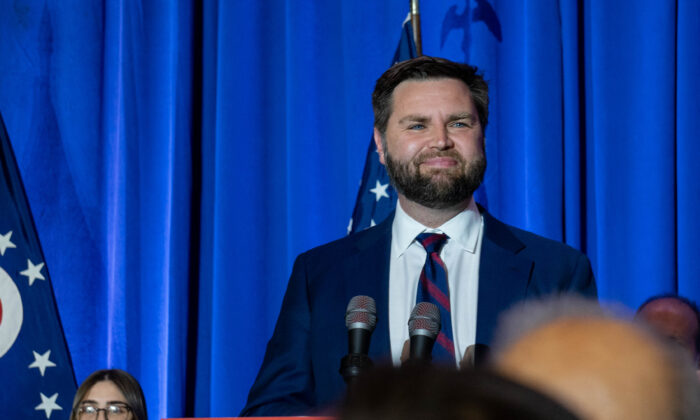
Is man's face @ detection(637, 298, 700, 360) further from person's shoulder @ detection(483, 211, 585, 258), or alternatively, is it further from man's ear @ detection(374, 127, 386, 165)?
man's ear @ detection(374, 127, 386, 165)

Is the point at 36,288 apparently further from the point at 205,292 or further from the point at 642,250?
the point at 642,250

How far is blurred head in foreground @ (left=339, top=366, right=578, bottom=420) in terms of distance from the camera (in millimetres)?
321

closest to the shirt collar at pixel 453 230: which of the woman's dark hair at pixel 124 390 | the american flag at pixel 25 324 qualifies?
the woman's dark hair at pixel 124 390

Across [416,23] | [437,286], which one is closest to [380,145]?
[437,286]

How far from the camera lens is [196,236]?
301cm

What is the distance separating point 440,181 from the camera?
5.35 ft

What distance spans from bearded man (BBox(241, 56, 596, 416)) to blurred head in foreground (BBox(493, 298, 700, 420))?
111cm

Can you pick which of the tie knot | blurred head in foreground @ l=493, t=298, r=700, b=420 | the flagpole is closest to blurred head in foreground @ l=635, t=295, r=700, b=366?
the tie knot

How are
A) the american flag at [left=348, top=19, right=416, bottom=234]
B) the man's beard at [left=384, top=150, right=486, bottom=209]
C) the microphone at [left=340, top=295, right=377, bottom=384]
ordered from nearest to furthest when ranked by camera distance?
the microphone at [left=340, top=295, right=377, bottom=384] < the man's beard at [left=384, top=150, right=486, bottom=209] < the american flag at [left=348, top=19, right=416, bottom=234]

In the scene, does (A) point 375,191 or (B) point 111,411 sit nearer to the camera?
(B) point 111,411

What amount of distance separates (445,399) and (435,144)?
4.39 ft

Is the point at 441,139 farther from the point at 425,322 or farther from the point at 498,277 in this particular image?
the point at 425,322

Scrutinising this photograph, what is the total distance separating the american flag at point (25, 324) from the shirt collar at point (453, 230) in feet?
5.51

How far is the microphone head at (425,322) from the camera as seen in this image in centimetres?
112
